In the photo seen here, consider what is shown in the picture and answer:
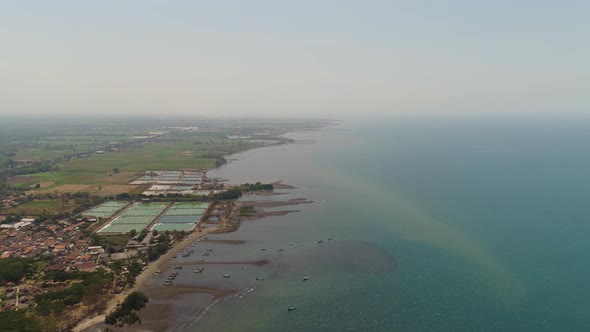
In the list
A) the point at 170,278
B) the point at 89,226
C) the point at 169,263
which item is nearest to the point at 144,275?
the point at 170,278

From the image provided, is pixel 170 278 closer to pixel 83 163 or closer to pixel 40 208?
pixel 40 208

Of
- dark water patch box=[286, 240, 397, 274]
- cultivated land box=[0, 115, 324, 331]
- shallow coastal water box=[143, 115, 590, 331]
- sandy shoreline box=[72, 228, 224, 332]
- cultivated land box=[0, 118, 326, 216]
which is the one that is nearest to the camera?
sandy shoreline box=[72, 228, 224, 332]

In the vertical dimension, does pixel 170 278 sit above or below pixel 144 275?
below

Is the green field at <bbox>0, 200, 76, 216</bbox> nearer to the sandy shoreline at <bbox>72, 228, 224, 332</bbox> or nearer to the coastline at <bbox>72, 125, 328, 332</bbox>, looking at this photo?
the sandy shoreline at <bbox>72, 228, 224, 332</bbox>

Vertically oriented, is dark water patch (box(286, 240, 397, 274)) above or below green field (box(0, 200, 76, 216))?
below

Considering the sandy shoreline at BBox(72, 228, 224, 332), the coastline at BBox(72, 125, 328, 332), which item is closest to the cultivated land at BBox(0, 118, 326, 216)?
the coastline at BBox(72, 125, 328, 332)

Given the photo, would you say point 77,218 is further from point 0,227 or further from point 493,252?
point 493,252

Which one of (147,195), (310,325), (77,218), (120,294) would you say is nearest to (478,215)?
(310,325)

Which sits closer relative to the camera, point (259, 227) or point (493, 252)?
point (493, 252)
